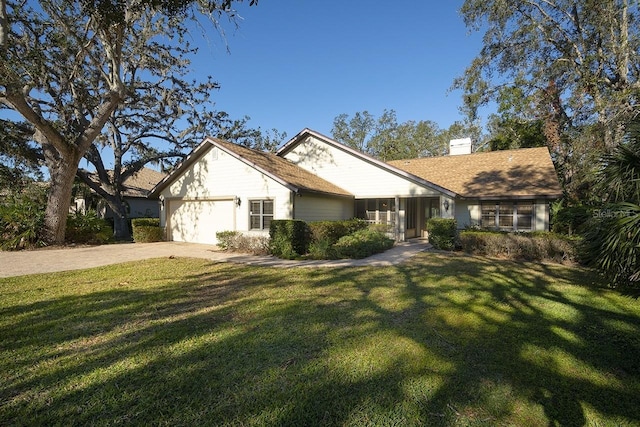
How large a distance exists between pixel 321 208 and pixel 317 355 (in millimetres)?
11348

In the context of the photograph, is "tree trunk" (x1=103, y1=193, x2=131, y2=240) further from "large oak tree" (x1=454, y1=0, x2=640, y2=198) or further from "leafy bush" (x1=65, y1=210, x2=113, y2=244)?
"large oak tree" (x1=454, y1=0, x2=640, y2=198)

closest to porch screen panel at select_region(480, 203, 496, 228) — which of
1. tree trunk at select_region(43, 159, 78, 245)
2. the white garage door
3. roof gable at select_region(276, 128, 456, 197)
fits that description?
roof gable at select_region(276, 128, 456, 197)

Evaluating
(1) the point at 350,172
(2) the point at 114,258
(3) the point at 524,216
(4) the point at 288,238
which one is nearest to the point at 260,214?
(4) the point at 288,238

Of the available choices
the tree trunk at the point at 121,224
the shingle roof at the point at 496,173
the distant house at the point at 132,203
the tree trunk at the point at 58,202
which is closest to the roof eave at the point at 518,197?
the shingle roof at the point at 496,173

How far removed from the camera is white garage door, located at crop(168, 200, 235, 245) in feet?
49.2

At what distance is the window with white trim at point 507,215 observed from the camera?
49.0 ft

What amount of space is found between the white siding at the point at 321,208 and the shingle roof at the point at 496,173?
5608 millimetres

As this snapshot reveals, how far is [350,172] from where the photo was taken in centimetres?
1709

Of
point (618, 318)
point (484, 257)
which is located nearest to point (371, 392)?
point (618, 318)

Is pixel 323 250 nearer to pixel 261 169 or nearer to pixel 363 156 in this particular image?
pixel 261 169

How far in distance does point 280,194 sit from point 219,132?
584 inches

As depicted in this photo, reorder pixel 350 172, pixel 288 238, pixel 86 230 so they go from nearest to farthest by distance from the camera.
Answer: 1. pixel 288 238
2. pixel 86 230
3. pixel 350 172

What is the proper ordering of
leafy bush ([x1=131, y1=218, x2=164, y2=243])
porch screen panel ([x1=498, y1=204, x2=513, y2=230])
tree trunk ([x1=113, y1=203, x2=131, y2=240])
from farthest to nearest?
tree trunk ([x1=113, y1=203, x2=131, y2=240]) < leafy bush ([x1=131, y1=218, x2=164, y2=243]) < porch screen panel ([x1=498, y1=204, x2=513, y2=230])

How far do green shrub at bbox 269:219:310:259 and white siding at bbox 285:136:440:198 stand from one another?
229 inches
